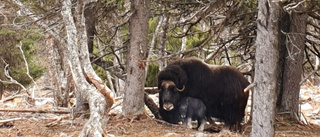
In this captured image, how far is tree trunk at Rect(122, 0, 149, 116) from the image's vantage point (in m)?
9.59

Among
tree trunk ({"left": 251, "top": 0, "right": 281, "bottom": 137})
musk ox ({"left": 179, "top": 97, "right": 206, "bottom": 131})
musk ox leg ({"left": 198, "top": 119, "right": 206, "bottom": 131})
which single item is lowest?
musk ox leg ({"left": 198, "top": 119, "right": 206, "bottom": 131})

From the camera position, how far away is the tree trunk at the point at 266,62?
6.66 m

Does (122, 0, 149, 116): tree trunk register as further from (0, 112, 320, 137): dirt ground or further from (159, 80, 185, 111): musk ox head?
(159, 80, 185, 111): musk ox head

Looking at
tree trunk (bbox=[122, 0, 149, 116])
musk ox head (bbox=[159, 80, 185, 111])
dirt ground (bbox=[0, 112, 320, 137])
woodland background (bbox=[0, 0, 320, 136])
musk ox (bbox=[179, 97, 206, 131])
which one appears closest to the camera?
woodland background (bbox=[0, 0, 320, 136])

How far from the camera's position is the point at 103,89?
6.59 m

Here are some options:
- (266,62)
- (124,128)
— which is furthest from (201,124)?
(266,62)

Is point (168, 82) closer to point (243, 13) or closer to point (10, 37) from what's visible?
point (243, 13)

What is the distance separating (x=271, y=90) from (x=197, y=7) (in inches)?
155

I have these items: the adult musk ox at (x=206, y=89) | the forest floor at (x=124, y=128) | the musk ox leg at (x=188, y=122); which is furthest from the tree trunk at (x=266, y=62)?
the musk ox leg at (x=188, y=122)

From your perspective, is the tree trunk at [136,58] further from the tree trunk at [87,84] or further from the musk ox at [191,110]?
the tree trunk at [87,84]

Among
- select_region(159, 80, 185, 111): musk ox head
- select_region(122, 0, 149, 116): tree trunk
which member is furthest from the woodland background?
select_region(159, 80, 185, 111): musk ox head

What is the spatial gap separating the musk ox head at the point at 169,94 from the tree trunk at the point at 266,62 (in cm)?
320

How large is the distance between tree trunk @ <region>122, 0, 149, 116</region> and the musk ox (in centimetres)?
103

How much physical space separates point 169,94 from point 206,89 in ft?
2.74
